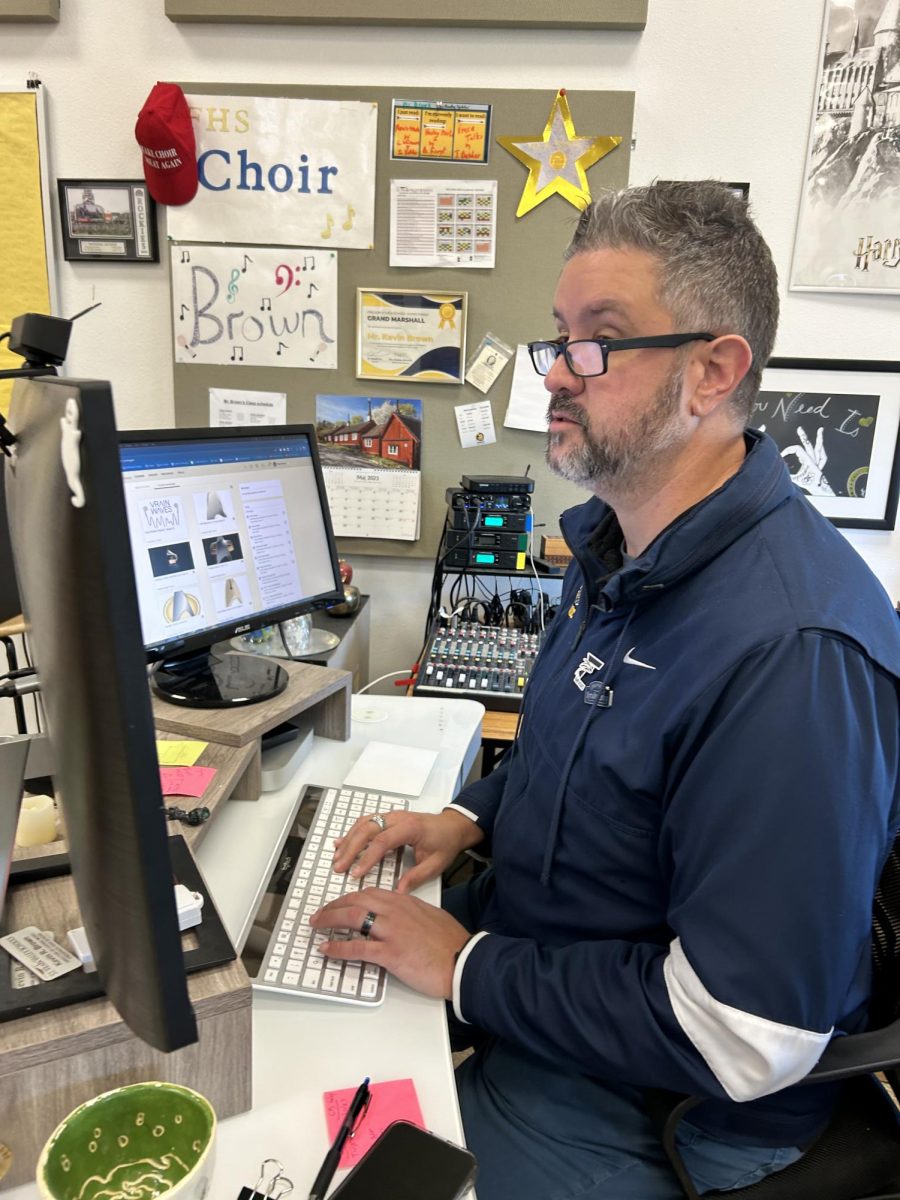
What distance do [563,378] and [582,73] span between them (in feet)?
4.54

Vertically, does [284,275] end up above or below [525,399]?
above

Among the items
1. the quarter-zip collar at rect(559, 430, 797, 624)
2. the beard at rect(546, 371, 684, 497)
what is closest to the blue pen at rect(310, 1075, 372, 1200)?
the quarter-zip collar at rect(559, 430, 797, 624)

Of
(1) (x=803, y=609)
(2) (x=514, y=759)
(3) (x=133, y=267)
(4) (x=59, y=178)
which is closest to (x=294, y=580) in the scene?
(2) (x=514, y=759)

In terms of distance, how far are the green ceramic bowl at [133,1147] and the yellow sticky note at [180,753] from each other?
540mm

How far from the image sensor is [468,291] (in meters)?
2.08

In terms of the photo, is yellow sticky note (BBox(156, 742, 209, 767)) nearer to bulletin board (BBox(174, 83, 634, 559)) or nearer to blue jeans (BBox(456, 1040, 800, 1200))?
blue jeans (BBox(456, 1040, 800, 1200))

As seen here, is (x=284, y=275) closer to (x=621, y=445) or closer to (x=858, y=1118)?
(x=621, y=445)

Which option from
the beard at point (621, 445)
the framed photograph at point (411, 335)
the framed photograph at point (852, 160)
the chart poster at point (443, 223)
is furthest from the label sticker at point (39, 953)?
the framed photograph at point (852, 160)

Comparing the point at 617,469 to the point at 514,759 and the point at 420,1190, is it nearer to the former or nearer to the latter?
the point at 514,759

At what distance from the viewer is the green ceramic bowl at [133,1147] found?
51cm

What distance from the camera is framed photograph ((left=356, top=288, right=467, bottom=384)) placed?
2076mm

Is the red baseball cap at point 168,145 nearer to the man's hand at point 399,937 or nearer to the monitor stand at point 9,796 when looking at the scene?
the monitor stand at point 9,796

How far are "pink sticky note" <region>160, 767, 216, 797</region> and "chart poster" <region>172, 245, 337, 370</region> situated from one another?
4.59ft

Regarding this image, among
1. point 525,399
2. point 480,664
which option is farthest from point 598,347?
point 525,399
